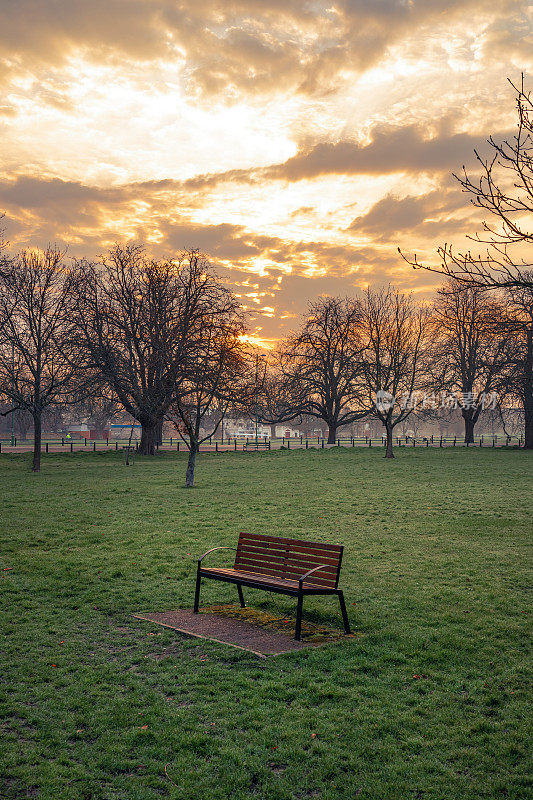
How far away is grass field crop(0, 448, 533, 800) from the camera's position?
419 centimetres

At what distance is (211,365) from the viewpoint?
27609 millimetres

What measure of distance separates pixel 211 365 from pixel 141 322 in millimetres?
10807

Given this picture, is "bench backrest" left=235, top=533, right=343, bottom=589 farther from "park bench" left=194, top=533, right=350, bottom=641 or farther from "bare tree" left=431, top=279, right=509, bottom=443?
"bare tree" left=431, top=279, right=509, bottom=443

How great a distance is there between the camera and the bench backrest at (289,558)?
729cm

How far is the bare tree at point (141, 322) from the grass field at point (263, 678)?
47.9ft

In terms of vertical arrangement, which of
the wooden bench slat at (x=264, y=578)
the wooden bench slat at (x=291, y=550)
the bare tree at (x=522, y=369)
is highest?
the bare tree at (x=522, y=369)

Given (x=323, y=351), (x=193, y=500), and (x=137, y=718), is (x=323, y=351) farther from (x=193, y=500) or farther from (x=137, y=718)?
(x=137, y=718)

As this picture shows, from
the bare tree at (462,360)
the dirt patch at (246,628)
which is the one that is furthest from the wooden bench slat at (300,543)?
the bare tree at (462,360)

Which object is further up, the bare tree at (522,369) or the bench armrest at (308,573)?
the bare tree at (522,369)

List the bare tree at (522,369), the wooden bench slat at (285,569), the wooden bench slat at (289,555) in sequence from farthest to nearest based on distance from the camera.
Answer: the bare tree at (522,369) < the wooden bench slat at (289,555) < the wooden bench slat at (285,569)

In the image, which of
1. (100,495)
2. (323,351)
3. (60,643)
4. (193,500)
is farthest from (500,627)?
(323,351)

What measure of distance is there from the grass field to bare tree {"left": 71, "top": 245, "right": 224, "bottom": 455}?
14593mm

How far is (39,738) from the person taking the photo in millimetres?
4672

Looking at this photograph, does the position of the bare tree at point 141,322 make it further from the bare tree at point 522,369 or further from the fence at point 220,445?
the bare tree at point 522,369
